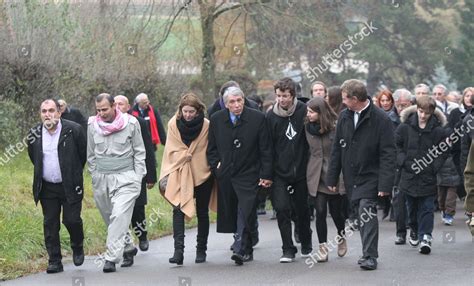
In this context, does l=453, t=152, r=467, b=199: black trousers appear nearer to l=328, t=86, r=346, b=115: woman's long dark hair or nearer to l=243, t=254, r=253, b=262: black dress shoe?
l=328, t=86, r=346, b=115: woman's long dark hair

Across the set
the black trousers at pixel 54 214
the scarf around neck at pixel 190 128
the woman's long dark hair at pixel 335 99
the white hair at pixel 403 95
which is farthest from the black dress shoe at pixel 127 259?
the white hair at pixel 403 95

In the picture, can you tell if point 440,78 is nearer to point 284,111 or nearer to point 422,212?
point 422,212

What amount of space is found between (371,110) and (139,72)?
15815mm

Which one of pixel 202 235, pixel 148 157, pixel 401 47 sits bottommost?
pixel 202 235

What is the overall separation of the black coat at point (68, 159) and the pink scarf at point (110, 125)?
210 mm

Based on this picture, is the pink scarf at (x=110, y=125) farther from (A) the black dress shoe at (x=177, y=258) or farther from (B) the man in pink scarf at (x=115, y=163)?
(A) the black dress shoe at (x=177, y=258)

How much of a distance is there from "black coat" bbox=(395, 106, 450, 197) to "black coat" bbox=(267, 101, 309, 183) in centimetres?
157

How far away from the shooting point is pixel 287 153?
40.8 ft

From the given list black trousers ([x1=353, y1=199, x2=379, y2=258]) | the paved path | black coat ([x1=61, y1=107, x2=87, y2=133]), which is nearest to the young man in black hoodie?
the paved path

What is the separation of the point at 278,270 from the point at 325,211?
101cm

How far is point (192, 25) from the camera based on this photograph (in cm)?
2888

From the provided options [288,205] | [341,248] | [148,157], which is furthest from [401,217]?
[148,157]

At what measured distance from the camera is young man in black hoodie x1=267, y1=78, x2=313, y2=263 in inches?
488

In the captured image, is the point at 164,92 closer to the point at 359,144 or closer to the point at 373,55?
the point at 359,144
